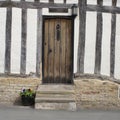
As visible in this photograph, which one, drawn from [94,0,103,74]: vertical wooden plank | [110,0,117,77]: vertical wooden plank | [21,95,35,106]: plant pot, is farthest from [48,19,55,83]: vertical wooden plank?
[110,0,117,77]: vertical wooden plank

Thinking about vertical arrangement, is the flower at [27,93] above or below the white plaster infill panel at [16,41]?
below

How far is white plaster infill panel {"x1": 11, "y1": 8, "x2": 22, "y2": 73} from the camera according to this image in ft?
39.2

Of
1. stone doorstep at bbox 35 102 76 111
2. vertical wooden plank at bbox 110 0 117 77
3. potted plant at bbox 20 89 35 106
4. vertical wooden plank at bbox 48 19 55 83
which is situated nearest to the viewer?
stone doorstep at bbox 35 102 76 111

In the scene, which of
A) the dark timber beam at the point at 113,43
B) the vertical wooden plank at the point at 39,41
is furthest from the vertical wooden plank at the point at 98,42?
the vertical wooden plank at the point at 39,41

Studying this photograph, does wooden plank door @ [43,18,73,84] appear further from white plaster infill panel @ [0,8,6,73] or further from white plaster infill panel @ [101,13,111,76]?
white plaster infill panel @ [0,8,6,73]

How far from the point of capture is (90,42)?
12.0m

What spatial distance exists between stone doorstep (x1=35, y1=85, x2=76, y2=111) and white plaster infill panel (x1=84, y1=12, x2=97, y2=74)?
882 millimetres

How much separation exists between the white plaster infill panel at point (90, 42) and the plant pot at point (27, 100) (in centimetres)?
169

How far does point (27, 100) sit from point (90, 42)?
93.9 inches

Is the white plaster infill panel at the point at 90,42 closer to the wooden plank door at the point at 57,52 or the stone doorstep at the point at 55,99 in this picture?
the wooden plank door at the point at 57,52

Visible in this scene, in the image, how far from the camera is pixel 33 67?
1198 centimetres

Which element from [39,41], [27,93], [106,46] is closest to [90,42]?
[106,46]

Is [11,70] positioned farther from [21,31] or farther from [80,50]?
[80,50]

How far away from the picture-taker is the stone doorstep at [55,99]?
1120cm
